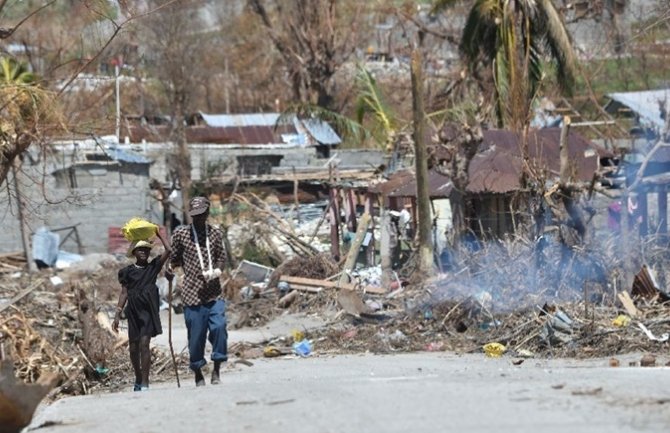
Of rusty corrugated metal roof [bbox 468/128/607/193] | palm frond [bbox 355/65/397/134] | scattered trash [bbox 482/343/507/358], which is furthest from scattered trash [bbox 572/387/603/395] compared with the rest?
palm frond [bbox 355/65/397/134]

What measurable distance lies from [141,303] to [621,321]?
6.51m

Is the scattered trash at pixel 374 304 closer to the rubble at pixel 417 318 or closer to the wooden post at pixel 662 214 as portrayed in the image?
the rubble at pixel 417 318

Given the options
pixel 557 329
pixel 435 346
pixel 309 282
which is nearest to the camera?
pixel 557 329

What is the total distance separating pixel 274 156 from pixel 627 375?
2874 centimetres

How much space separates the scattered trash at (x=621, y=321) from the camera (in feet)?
46.5

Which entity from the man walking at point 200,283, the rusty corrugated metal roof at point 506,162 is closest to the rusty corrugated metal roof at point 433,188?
the rusty corrugated metal roof at point 506,162

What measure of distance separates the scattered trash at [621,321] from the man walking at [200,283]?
5.82m

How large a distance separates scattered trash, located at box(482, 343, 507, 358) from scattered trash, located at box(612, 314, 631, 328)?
4.62 feet

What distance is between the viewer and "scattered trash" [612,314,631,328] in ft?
46.5

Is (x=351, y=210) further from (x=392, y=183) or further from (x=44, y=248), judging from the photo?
(x=44, y=248)

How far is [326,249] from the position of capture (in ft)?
87.5

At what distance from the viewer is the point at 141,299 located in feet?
35.2

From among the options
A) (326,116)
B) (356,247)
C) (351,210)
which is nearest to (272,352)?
(356,247)

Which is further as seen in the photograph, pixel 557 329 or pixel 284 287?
pixel 284 287
